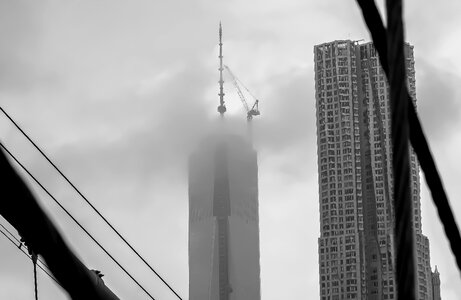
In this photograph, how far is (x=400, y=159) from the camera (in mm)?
4344

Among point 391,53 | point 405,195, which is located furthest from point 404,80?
point 405,195

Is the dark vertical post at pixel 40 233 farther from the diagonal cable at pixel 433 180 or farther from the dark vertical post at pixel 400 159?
the diagonal cable at pixel 433 180

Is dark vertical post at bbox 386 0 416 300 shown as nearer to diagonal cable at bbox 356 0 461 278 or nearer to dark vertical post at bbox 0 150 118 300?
dark vertical post at bbox 0 150 118 300

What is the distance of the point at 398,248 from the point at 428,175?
66.0 inches

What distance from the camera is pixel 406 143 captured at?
14.6ft

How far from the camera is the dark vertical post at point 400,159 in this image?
14.0ft

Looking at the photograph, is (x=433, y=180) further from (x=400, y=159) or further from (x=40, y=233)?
(x=40, y=233)

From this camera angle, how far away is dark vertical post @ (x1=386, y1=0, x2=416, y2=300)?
428 centimetres

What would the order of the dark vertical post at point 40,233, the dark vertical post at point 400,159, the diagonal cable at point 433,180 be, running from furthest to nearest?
the diagonal cable at point 433,180 < the dark vertical post at point 40,233 < the dark vertical post at point 400,159

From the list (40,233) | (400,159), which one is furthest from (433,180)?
(40,233)

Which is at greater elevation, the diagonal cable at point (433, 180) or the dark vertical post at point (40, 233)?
the diagonal cable at point (433, 180)

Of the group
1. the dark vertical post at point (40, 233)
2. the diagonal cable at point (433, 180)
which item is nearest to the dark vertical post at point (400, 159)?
the dark vertical post at point (40, 233)

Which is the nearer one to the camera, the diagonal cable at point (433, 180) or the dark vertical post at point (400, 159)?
the dark vertical post at point (400, 159)

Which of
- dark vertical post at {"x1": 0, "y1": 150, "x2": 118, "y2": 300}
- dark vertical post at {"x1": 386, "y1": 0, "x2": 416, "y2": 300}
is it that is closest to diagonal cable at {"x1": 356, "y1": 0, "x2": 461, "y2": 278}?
dark vertical post at {"x1": 386, "y1": 0, "x2": 416, "y2": 300}
